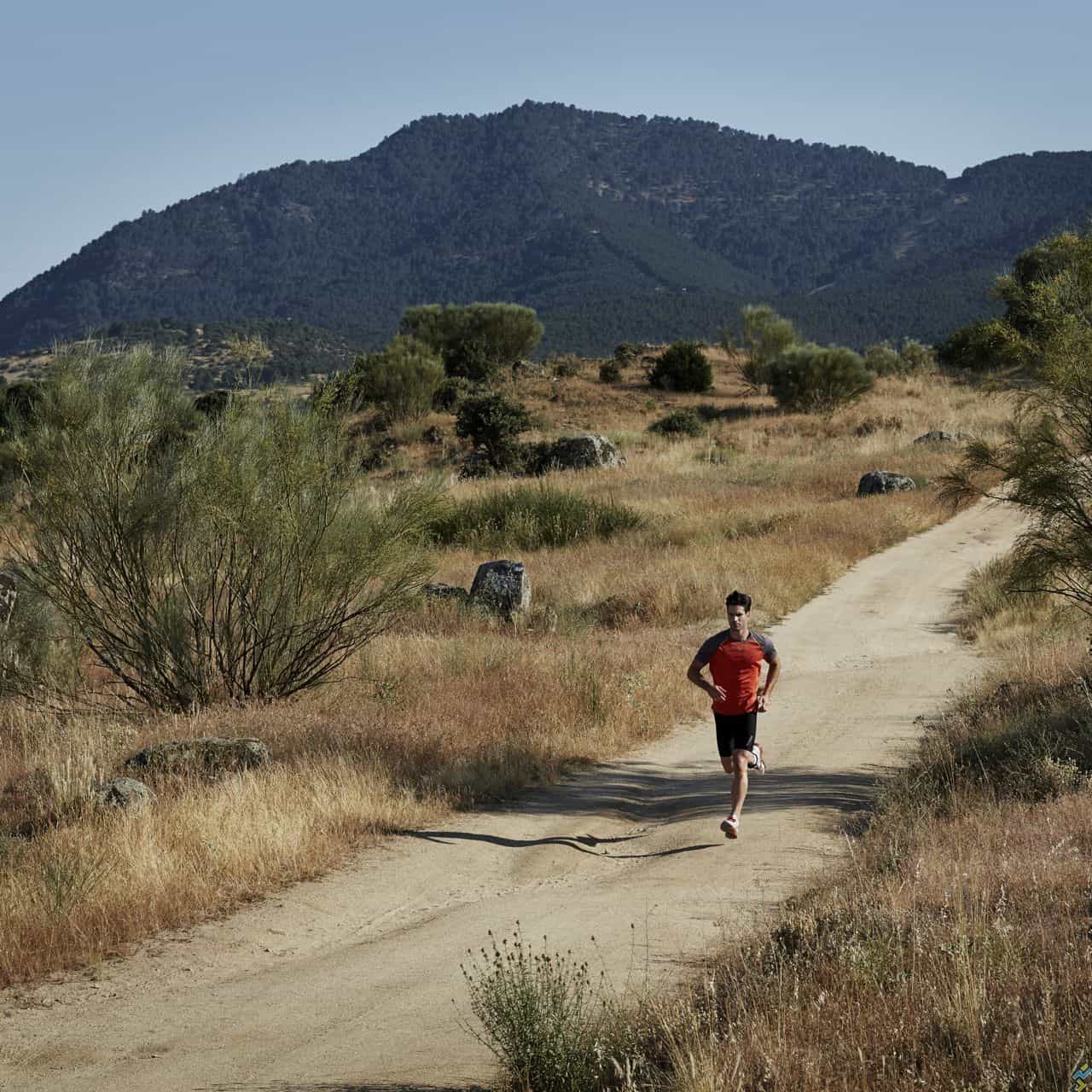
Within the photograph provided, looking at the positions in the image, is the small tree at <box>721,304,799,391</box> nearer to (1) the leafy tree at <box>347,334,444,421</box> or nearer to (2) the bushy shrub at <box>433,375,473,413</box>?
(2) the bushy shrub at <box>433,375,473,413</box>

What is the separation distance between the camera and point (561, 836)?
891cm

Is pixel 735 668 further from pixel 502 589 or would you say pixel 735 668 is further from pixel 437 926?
pixel 502 589

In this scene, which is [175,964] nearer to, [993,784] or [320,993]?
[320,993]

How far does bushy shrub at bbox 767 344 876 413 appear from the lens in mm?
47344

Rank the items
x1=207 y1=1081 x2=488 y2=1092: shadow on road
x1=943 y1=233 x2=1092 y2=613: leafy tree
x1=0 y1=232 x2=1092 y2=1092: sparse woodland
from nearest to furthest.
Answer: x1=0 y1=232 x2=1092 y2=1092: sparse woodland → x1=207 y1=1081 x2=488 y2=1092: shadow on road → x1=943 y1=233 x2=1092 y2=613: leafy tree

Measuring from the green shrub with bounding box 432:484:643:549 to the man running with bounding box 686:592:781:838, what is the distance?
1577 cm

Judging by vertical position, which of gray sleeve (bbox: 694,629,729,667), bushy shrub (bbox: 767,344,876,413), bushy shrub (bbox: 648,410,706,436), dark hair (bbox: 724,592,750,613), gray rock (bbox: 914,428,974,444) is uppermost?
bushy shrub (bbox: 767,344,876,413)

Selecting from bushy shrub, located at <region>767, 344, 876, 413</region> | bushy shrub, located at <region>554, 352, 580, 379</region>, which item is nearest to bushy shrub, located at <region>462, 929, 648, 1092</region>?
bushy shrub, located at <region>767, 344, 876, 413</region>

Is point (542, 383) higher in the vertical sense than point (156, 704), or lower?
higher

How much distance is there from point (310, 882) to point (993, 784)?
4841 mm

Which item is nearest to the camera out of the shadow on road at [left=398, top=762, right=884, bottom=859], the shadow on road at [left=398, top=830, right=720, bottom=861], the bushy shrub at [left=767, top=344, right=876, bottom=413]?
the shadow on road at [left=398, top=830, right=720, bottom=861]

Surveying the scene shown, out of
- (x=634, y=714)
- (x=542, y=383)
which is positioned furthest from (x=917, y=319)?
(x=634, y=714)

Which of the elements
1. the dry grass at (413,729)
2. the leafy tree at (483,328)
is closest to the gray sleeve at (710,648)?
the dry grass at (413,729)

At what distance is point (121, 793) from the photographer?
8.41 m
